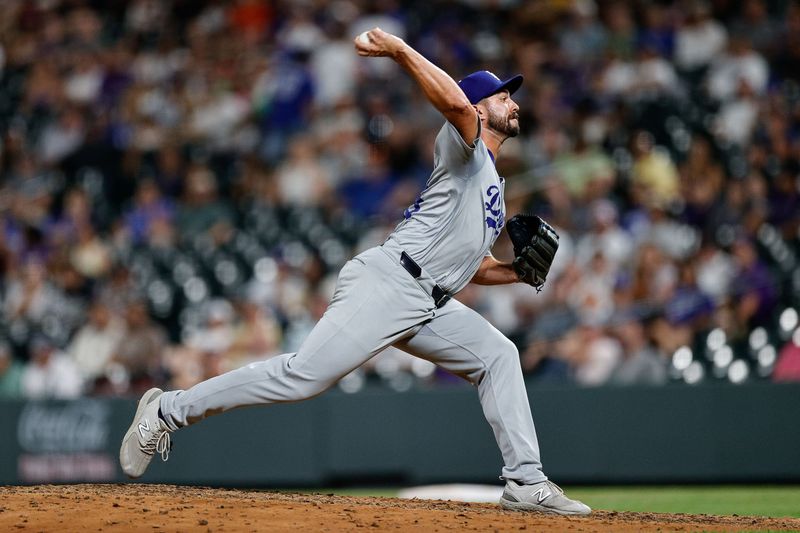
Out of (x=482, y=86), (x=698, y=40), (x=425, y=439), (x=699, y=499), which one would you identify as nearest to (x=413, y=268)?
(x=482, y=86)

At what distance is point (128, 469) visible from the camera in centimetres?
544

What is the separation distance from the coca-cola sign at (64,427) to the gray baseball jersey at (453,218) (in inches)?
210

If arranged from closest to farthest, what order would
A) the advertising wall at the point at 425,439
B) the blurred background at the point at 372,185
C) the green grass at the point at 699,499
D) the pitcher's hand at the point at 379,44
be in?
1. the pitcher's hand at the point at 379,44
2. the green grass at the point at 699,499
3. the advertising wall at the point at 425,439
4. the blurred background at the point at 372,185

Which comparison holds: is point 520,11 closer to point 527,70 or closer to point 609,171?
point 527,70

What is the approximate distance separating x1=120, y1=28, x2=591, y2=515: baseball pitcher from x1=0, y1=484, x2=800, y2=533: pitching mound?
0.79 ft

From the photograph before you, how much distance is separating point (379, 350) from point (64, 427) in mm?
5534

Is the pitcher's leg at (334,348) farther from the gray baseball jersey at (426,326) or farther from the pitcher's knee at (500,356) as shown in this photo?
the pitcher's knee at (500,356)

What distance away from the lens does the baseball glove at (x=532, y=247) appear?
5.66 m

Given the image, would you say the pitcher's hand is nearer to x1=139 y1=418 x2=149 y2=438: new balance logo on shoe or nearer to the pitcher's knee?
the pitcher's knee

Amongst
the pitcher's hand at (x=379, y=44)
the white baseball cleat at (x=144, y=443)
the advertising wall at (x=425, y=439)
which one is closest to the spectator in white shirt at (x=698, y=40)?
the advertising wall at (x=425, y=439)

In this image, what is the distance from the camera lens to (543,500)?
5.49m

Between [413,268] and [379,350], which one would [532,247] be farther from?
[379,350]

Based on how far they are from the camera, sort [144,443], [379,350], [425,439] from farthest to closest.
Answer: [425,439] → [144,443] → [379,350]

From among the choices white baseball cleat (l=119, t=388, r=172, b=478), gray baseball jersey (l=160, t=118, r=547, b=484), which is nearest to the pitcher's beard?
gray baseball jersey (l=160, t=118, r=547, b=484)
